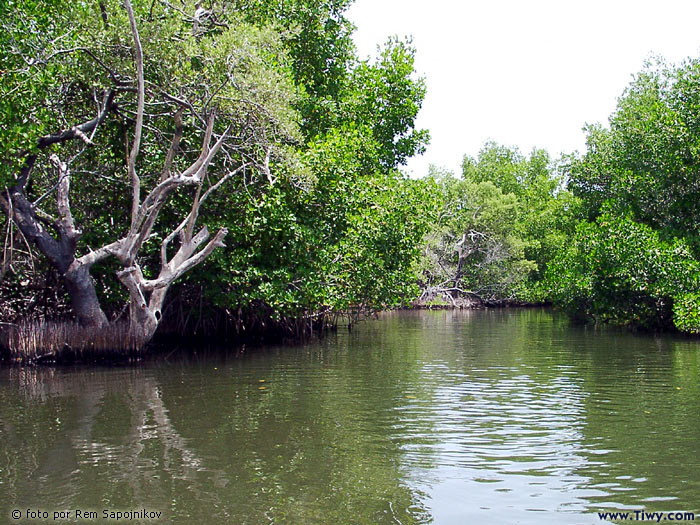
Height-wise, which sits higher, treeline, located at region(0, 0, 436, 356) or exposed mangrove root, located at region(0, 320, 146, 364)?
treeline, located at region(0, 0, 436, 356)

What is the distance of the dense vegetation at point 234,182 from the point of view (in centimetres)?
1180

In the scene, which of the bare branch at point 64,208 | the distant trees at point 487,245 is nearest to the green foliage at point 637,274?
the bare branch at point 64,208

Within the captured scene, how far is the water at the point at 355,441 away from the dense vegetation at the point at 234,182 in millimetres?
2909

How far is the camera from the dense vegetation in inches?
465

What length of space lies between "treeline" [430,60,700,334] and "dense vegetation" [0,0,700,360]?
9 centimetres

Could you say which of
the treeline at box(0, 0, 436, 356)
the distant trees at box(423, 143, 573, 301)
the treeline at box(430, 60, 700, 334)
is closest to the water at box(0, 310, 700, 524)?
the treeline at box(0, 0, 436, 356)

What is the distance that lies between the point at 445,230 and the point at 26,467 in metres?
36.6

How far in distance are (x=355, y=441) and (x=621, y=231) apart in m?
16.0

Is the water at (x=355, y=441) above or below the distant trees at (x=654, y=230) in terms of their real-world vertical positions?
below

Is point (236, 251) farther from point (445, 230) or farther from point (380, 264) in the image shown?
point (445, 230)

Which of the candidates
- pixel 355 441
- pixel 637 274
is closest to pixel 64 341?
pixel 355 441

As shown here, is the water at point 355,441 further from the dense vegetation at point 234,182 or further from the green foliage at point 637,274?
the green foliage at point 637,274

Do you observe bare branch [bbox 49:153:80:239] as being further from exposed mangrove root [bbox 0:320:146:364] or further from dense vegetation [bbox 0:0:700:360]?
exposed mangrove root [bbox 0:320:146:364]

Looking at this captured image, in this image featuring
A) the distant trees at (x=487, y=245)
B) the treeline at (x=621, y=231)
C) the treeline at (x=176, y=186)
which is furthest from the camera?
the distant trees at (x=487, y=245)
